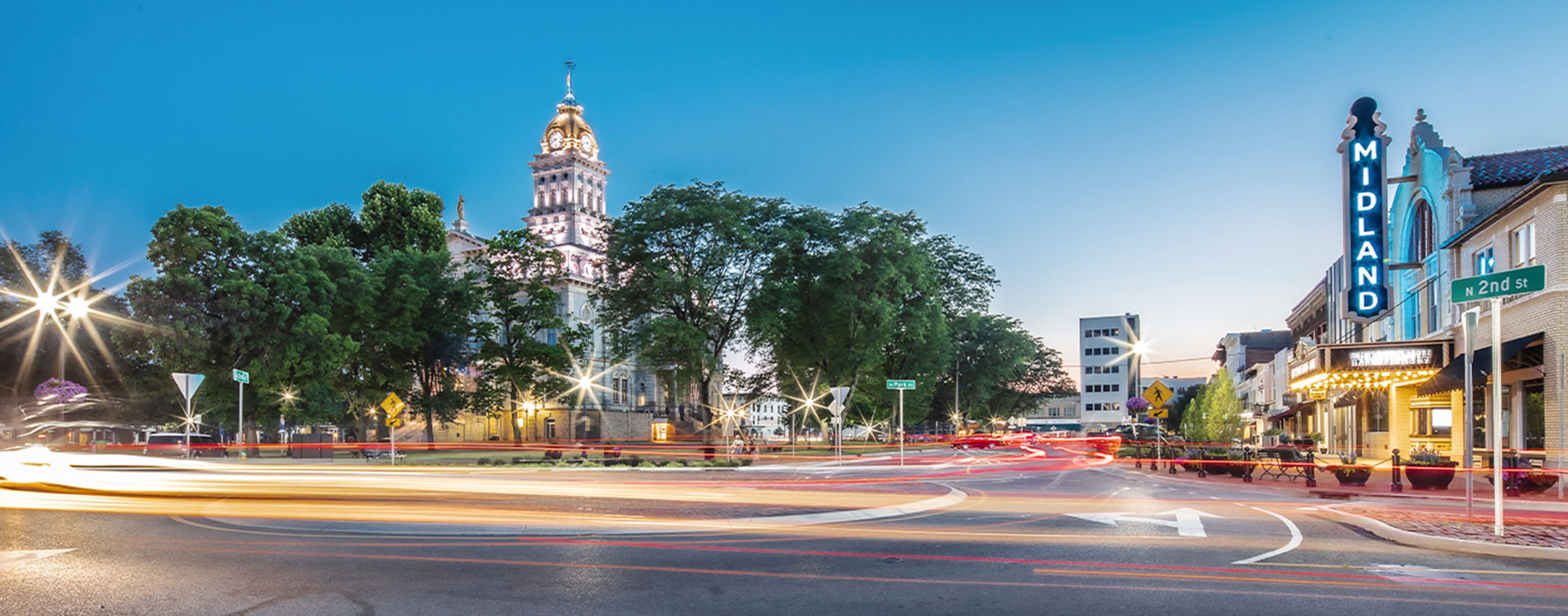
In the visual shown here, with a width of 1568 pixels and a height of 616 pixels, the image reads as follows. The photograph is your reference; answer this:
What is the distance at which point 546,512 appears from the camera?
1557 centimetres

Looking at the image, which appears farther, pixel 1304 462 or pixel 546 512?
pixel 1304 462

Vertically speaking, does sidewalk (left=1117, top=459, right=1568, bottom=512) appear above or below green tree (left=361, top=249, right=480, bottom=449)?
below

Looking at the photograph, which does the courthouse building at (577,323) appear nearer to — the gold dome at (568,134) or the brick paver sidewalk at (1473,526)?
the gold dome at (568,134)

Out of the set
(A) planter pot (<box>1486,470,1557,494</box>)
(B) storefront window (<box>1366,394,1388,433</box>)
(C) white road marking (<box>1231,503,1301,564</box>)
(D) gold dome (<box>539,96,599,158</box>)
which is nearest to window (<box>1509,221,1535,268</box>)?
(A) planter pot (<box>1486,470,1557,494</box>)

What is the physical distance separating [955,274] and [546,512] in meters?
50.9

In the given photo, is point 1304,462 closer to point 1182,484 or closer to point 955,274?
point 1182,484

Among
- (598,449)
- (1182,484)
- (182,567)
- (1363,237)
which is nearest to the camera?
(182,567)

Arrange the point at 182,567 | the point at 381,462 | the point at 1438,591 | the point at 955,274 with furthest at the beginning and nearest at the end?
the point at 955,274
the point at 381,462
the point at 182,567
the point at 1438,591

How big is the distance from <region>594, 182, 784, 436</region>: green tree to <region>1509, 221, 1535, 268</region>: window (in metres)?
29.1

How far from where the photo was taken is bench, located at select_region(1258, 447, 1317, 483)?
25766 millimetres

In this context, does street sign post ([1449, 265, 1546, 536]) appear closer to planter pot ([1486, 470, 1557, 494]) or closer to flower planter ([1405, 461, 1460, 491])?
planter pot ([1486, 470, 1557, 494])

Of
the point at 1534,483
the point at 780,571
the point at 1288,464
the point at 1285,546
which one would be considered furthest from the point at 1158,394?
the point at 780,571

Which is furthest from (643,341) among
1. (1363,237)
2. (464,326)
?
(1363,237)

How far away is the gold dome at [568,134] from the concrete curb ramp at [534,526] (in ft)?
334
